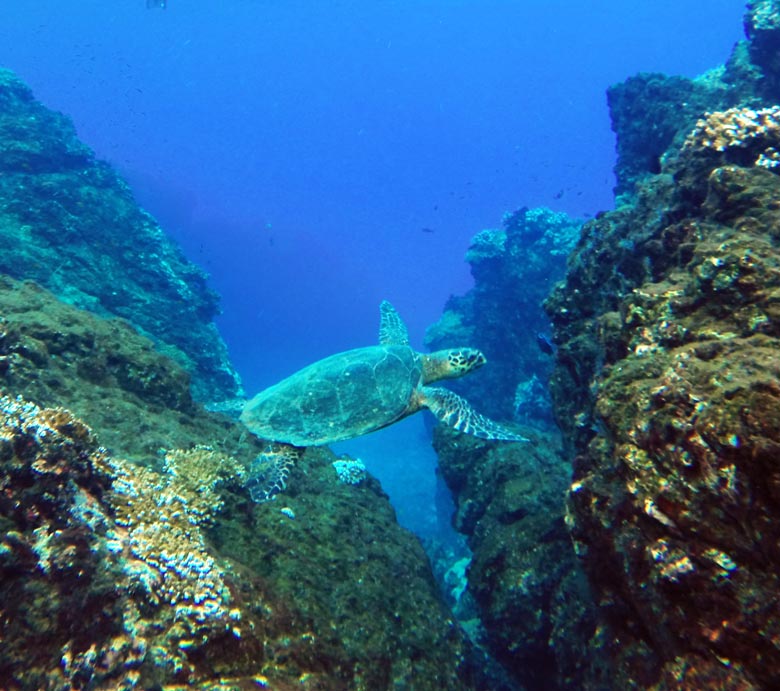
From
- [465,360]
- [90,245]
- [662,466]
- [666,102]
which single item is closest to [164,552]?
[662,466]

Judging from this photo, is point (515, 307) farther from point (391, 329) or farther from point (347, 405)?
point (347, 405)

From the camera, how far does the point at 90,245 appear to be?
1830 cm

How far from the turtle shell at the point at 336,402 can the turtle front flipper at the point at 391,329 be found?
7.95ft

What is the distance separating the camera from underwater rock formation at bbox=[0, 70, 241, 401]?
1644cm

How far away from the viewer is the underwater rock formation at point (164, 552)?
2473 millimetres

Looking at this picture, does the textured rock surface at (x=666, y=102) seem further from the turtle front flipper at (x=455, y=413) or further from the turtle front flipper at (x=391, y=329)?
the turtle front flipper at (x=455, y=413)

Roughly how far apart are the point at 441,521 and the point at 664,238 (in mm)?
19696

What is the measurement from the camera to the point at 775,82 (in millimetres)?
12070

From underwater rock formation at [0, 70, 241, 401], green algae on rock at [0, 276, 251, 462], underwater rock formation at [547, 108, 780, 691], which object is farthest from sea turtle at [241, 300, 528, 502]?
underwater rock formation at [0, 70, 241, 401]

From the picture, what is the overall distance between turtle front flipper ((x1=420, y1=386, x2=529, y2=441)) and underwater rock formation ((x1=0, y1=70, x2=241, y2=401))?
11626 mm

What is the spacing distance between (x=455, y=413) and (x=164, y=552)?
16.9 feet

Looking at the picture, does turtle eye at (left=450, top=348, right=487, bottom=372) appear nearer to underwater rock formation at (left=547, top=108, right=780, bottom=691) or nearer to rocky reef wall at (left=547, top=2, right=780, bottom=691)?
rocky reef wall at (left=547, top=2, right=780, bottom=691)

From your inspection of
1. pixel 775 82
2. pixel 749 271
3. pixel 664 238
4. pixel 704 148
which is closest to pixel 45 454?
pixel 749 271

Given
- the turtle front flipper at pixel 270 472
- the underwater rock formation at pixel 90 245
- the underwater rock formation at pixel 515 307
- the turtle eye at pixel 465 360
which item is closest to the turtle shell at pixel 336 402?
the turtle front flipper at pixel 270 472
